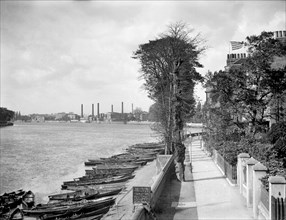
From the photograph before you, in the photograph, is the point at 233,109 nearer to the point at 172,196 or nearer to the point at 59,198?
the point at 172,196

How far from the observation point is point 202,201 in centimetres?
1638

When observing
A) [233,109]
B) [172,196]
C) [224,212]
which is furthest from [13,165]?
[224,212]

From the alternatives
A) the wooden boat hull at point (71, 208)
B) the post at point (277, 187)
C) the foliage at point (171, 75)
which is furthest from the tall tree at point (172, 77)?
the post at point (277, 187)

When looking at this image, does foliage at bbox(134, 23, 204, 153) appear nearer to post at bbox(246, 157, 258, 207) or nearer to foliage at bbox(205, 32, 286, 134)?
foliage at bbox(205, 32, 286, 134)

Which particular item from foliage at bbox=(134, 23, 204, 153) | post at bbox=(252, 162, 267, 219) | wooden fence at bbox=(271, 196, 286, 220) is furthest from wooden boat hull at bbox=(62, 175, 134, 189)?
wooden fence at bbox=(271, 196, 286, 220)

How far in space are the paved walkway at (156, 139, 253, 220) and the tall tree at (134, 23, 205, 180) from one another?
2449 millimetres

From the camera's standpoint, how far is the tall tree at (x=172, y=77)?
2358cm

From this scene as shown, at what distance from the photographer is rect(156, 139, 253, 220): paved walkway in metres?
14.0

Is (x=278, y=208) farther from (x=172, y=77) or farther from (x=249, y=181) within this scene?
(x=172, y=77)

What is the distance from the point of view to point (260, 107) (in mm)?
25828

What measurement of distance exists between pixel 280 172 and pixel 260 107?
11742 mm

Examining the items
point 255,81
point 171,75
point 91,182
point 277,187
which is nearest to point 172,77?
point 171,75

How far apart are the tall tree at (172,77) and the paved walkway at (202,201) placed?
2449 millimetres

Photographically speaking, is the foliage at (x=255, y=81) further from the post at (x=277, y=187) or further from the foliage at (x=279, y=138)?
the post at (x=277, y=187)
